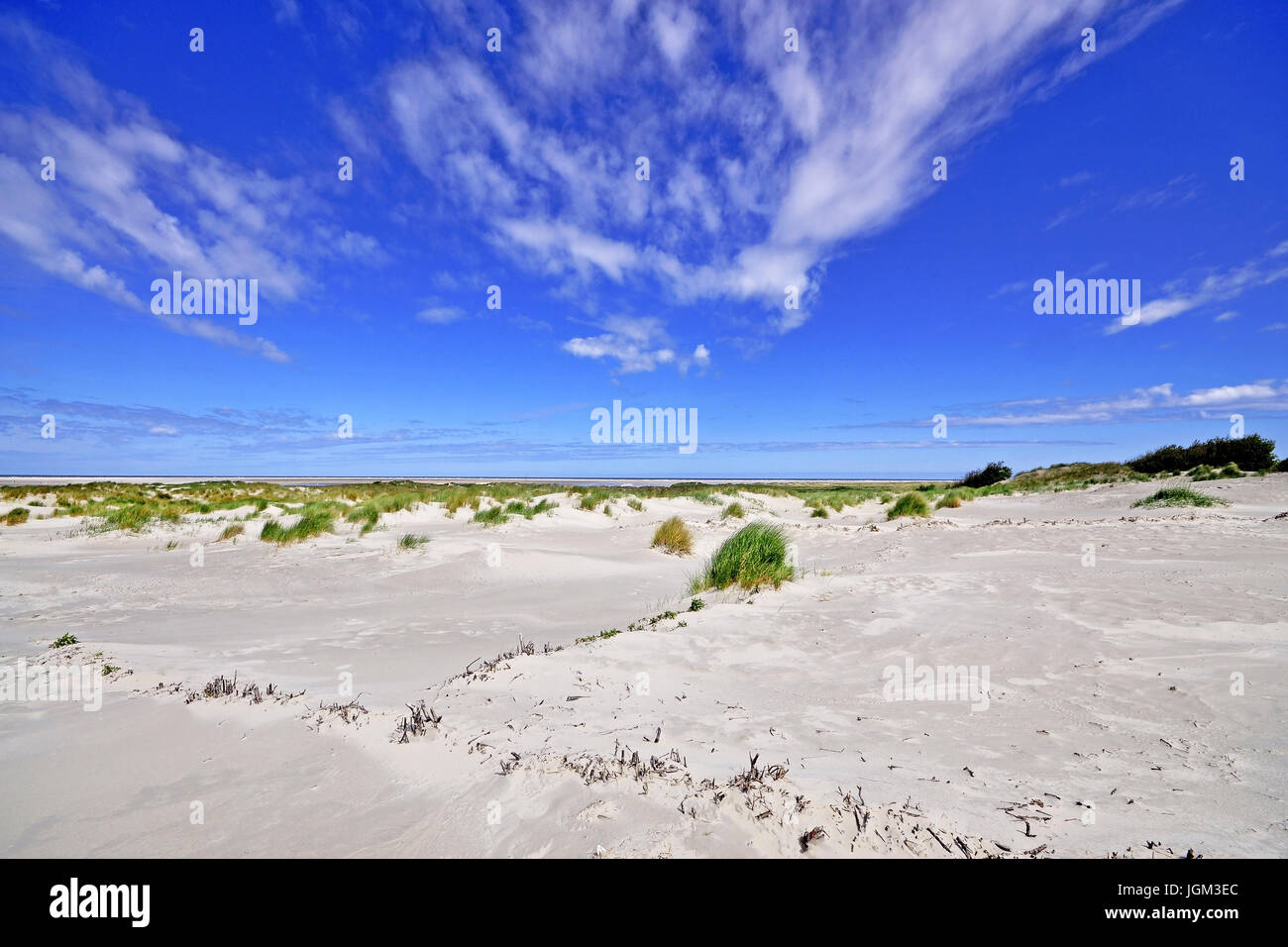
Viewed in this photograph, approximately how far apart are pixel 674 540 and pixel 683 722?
9.45 m

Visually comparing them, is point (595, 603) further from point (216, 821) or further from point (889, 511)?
point (889, 511)

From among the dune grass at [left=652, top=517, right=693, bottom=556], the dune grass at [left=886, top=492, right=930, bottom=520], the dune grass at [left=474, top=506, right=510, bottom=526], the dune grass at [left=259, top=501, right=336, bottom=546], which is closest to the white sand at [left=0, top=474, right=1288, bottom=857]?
the dune grass at [left=652, top=517, right=693, bottom=556]

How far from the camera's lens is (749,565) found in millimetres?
8242

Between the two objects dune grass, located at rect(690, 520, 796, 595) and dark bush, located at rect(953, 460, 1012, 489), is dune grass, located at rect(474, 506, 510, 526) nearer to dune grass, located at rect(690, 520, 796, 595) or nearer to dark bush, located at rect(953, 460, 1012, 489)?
dune grass, located at rect(690, 520, 796, 595)

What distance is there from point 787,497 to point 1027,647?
26.5 m

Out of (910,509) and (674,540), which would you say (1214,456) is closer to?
(910,509)

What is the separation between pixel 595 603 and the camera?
338 inches

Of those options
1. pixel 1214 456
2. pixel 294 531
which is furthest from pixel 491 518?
pixel 1214 456

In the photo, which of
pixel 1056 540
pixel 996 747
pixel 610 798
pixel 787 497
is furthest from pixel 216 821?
pixel 787 497

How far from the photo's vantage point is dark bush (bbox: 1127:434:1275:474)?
1104 inches

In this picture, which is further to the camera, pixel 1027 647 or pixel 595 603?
pixel 595 603
